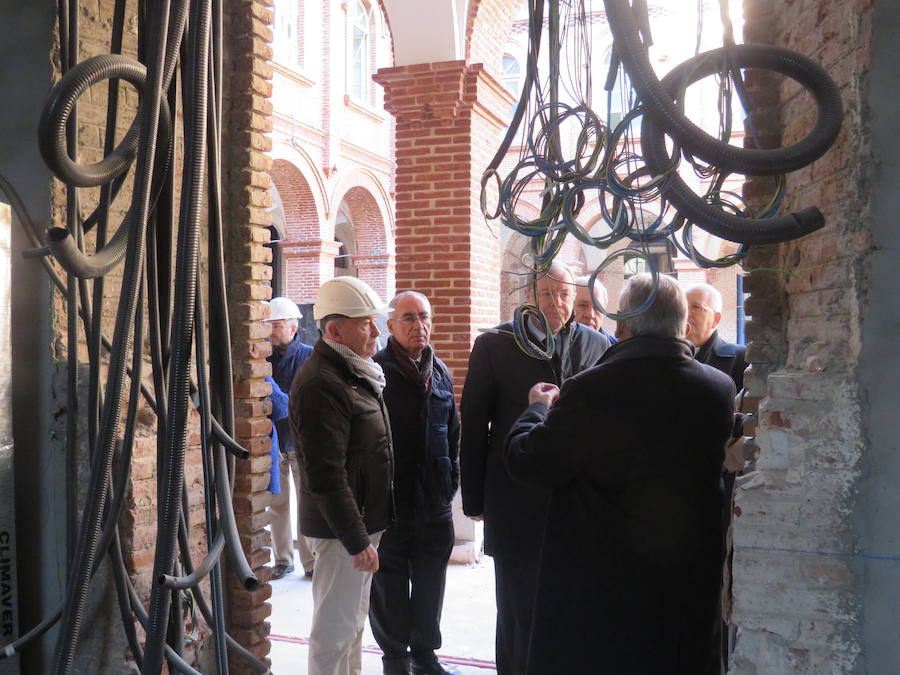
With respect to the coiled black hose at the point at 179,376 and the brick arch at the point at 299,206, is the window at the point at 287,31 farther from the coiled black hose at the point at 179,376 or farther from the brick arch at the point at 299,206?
the coiled black hose at the point at 179,376

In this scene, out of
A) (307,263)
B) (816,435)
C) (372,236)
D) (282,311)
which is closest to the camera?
(816,435)

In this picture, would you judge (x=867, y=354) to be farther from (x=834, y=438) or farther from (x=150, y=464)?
(x=150, y=464)

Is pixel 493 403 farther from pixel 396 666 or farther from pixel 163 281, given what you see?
pixel 163 281

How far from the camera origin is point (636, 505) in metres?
2.22

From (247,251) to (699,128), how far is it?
6.46 ft

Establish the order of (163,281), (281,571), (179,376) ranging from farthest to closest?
1. (281,571)
2. (163,281)
3. (179,376)

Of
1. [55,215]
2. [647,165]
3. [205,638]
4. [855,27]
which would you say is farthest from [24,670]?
[855,27]

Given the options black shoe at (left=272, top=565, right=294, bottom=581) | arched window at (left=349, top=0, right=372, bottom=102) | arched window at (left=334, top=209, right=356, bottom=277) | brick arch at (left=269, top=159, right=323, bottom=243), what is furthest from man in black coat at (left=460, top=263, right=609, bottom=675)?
arched window at (left=334, top=209, right=356, bottom=277)

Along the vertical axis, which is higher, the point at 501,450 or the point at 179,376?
Answer: the point at 179,376

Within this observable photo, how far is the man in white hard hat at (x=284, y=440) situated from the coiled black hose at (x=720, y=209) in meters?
3.91

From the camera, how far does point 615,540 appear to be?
2232mm

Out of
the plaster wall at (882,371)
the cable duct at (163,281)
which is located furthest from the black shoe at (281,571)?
the plaster wall at (882,371)

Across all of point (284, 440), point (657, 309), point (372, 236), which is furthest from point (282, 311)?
point (372, 236)

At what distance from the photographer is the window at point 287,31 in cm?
1371
